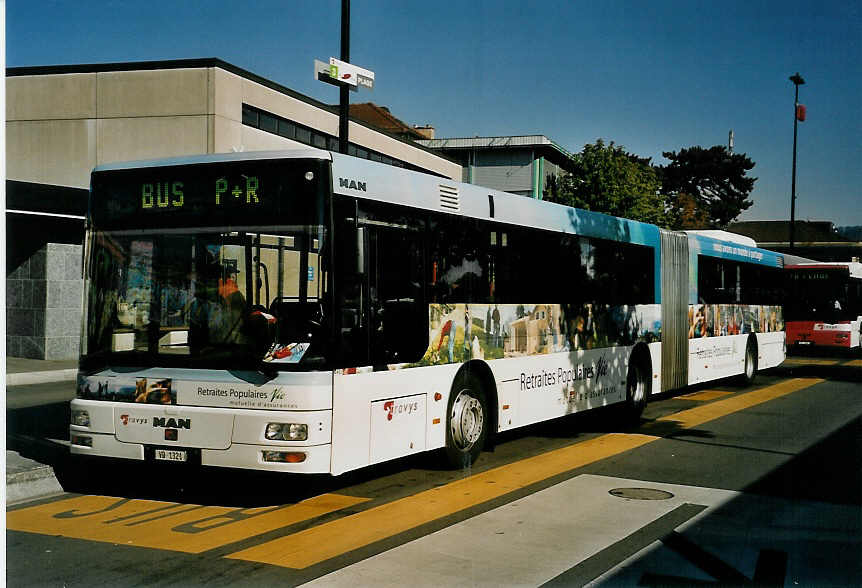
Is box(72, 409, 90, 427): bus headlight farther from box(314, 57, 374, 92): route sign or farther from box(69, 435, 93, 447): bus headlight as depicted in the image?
box(314, 57, 374, 92): route sign

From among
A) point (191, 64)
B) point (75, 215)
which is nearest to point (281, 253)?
point (75, 215)

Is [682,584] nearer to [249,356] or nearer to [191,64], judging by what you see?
[249,356]

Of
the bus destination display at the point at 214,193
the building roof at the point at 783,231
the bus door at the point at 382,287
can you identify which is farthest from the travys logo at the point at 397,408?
the building roof at the point at 783,231

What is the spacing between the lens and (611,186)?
46500 millimetres

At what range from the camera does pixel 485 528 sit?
24.1 feet

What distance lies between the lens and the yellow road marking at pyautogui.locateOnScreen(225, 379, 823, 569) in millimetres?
6668

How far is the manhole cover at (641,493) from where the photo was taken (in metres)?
8.68

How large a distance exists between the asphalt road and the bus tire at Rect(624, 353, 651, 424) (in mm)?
2246

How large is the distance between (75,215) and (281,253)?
1705cm

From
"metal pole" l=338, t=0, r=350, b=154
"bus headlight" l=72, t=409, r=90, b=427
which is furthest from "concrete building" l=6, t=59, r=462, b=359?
"bus headlight" l=72, t=409, r=90, b=427

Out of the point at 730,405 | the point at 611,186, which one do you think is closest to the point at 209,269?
the point at 730,405

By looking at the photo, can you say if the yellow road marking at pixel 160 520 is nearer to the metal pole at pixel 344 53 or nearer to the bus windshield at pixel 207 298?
the bus windshield at pixel 207 298

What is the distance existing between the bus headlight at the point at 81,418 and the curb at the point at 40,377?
12.0 meters

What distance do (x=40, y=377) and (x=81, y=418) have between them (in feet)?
42.2
